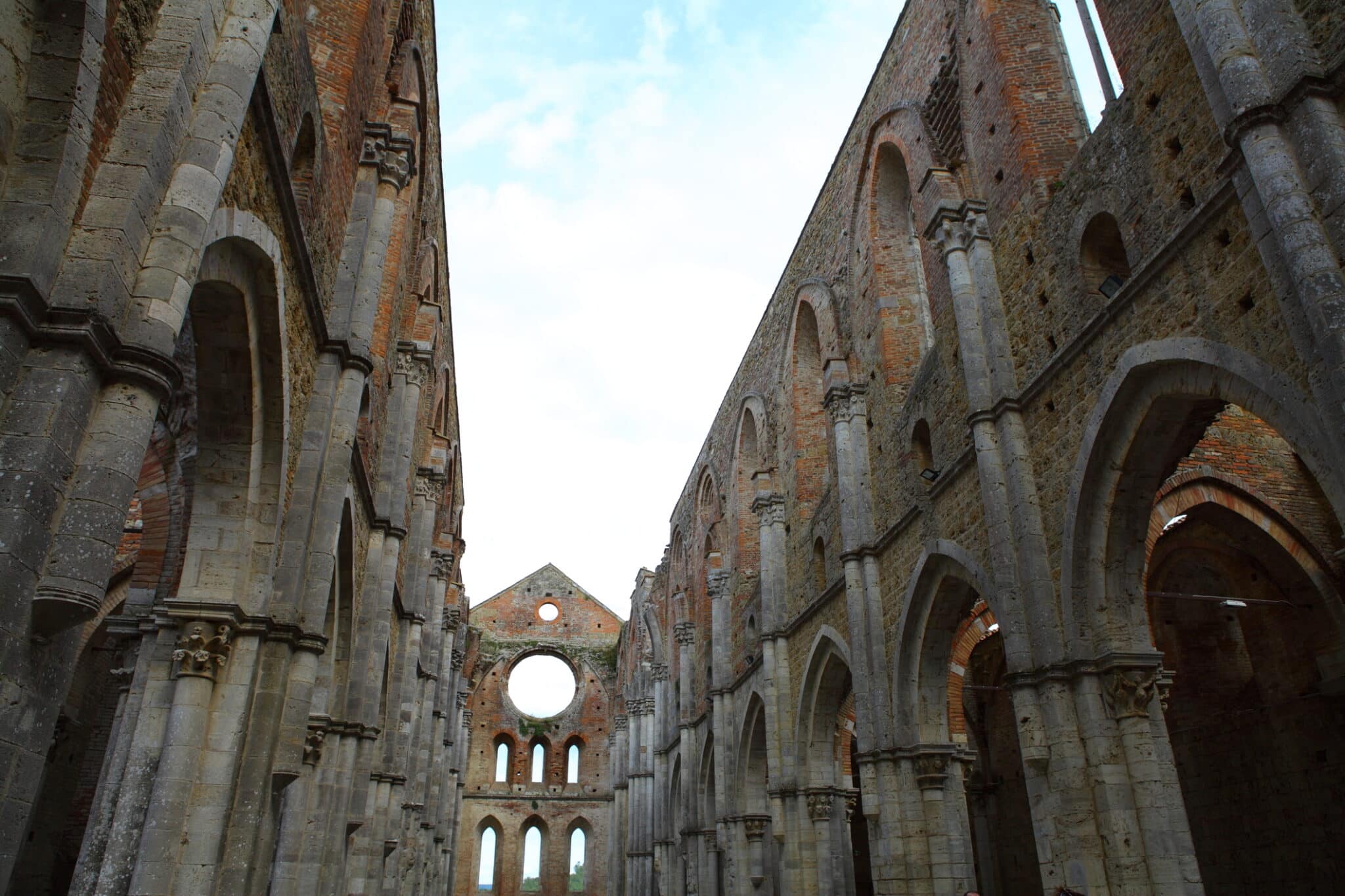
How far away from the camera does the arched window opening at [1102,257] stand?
8.39 meters

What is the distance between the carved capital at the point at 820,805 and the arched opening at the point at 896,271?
6.84m

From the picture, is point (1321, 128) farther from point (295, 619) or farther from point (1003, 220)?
point (295, 619)

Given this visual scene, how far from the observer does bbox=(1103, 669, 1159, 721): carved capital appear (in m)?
7.39

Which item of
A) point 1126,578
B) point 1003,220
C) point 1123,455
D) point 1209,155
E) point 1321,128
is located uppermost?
point 1003,220

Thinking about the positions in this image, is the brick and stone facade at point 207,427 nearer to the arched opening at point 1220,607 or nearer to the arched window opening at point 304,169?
the arched window opening at point 304,169

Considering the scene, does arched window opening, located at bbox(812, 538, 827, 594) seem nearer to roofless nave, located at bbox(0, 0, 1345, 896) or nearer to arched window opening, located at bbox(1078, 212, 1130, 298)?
roofless nave, located at bbox(0, 0, 1345, 896)

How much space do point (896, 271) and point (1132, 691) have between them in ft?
25.7

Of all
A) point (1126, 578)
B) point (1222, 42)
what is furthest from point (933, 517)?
point (1222, 42)

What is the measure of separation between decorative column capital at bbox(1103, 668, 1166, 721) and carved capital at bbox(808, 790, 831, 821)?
8.27 m

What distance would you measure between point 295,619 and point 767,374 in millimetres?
14153

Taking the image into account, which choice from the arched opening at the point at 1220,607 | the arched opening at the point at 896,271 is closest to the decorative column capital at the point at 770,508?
the arched opening at the point at 896,271

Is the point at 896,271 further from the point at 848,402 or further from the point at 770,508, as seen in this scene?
the point at 770,508

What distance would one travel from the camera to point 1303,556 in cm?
1149

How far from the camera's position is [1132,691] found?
7.42 m
